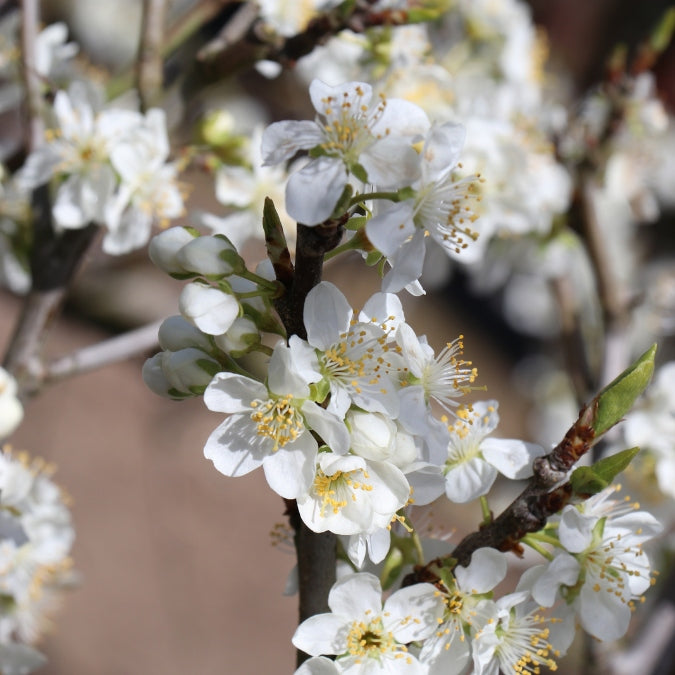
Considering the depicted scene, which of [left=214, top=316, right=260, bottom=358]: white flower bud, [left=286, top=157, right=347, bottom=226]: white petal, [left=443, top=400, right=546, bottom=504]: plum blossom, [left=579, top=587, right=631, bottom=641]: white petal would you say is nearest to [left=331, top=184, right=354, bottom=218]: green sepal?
[left=286, top=157, right=347, bottom=226]: white petal

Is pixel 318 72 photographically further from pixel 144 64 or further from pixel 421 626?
pixel 421 626

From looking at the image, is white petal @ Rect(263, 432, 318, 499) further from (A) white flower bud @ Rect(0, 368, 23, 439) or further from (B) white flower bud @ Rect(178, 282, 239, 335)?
(A) white flower bud @ Rect(0, 368, 23, 439)

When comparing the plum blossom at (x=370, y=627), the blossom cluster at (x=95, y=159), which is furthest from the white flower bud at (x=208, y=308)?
the blossom cluster at (x=95, y=159)

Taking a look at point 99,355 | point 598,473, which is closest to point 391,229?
point 598,473

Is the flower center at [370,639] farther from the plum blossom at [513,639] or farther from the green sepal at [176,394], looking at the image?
the green sepal at [176,394]

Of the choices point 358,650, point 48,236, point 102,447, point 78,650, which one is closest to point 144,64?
point 48,236
